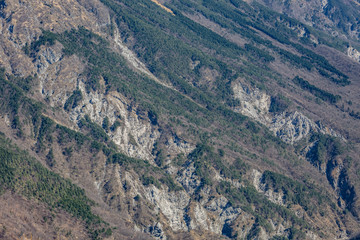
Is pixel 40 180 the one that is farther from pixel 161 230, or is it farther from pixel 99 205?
pixel 161 230

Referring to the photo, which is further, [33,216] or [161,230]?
[161,230]

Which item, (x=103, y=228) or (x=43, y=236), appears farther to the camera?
(x=103, y=228)

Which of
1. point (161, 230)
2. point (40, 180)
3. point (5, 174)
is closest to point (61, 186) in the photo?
point (40, 180)

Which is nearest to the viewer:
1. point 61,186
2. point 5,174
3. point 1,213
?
point 1,213

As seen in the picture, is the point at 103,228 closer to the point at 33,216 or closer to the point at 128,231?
the point at 128,231

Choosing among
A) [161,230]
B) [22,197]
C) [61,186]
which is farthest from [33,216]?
[161,230]

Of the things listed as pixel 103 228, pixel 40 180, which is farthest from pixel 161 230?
pixel 40 180

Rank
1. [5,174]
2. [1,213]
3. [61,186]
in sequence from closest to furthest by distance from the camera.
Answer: [1,213] → [5,174] → [61,186]
